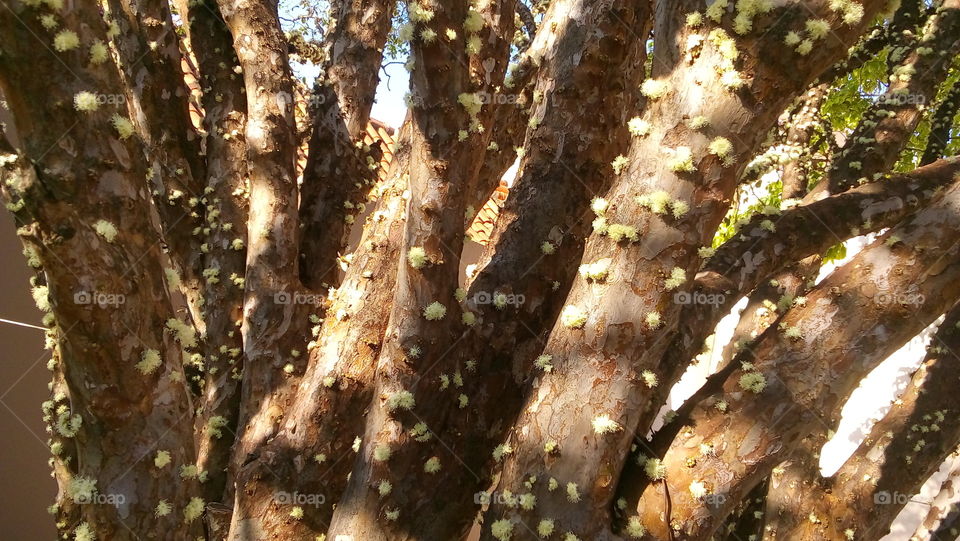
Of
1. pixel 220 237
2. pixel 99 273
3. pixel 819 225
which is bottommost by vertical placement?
pixel 819 225

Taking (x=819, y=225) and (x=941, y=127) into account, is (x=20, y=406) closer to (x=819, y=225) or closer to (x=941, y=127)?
(x=819, y=225)

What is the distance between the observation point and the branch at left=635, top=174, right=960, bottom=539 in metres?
2.34

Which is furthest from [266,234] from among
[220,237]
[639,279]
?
[639,279]

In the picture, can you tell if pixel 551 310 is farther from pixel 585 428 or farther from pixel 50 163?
pixel 50 163

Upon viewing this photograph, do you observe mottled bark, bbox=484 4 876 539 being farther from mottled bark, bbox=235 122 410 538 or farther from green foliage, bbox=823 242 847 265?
green foliage, bbox=823 242 847 265

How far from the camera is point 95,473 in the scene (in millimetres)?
2305

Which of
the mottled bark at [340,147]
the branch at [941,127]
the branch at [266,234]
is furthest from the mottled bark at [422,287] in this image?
the branch at [941,127]

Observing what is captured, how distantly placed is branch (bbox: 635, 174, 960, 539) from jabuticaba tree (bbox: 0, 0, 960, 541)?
0.03 ft

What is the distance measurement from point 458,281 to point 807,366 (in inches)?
50.2

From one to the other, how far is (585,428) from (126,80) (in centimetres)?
307

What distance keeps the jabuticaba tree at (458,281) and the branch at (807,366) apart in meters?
0.01

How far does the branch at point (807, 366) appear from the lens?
2.34 meters

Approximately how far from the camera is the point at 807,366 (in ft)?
7.95

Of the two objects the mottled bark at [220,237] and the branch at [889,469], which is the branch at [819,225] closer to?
the branch at [889,469]
